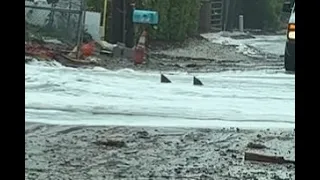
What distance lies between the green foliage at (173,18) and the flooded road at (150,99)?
815 centimetres

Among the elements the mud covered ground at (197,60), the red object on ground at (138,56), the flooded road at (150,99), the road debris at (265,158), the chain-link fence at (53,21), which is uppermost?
the chain-link fence at (53,21)

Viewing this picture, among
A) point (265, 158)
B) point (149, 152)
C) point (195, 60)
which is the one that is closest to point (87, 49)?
point (195, 60)

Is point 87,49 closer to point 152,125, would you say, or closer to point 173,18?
point 173,18

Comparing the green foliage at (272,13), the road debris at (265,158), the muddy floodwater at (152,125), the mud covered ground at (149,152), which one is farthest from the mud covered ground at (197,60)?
the road debris at (265,158)

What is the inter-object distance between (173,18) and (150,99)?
1257 cm

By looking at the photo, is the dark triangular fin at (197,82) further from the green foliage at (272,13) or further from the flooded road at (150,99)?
the green foliage at (272,13)

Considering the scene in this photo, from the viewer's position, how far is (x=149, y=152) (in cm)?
583

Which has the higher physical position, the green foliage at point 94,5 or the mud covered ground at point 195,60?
the green foliage at point 94,5

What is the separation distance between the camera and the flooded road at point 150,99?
23.6 feet

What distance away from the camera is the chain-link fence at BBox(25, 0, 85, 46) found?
14.1 meters

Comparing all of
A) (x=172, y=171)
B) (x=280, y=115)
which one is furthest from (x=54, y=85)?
(x=172, y=171)

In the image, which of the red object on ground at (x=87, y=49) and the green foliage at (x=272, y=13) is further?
the green foliage at (x=272, y=13)

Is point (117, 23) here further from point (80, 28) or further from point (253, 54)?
point (253, 54)

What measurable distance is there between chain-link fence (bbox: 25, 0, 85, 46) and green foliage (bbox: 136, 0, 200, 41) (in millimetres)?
4089
